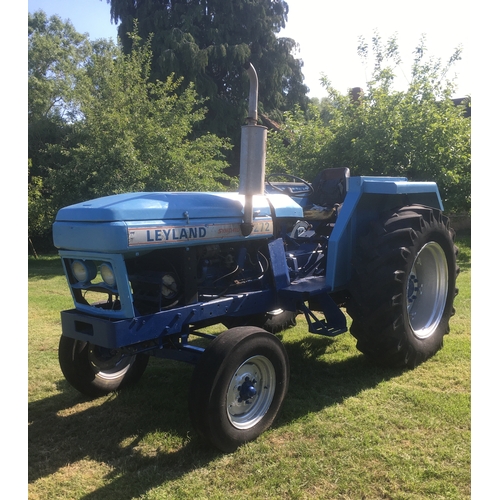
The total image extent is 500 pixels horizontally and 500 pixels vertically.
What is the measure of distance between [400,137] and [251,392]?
7.63m

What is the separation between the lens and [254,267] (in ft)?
12.0

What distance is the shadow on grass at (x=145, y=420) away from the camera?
106 inches

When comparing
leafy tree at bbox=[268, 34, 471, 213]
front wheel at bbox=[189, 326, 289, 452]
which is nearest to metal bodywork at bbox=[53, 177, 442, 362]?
front wheel at bbox=[189, 326, 289, 452]

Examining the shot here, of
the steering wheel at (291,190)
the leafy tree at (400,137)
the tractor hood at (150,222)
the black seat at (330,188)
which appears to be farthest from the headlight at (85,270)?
the leafy tree at (400,137)

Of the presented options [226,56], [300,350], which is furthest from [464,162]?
[226,56]

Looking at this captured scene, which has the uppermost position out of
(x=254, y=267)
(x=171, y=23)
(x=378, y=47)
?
(x=171, y=23)

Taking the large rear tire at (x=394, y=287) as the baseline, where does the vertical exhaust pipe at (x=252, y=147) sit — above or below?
above

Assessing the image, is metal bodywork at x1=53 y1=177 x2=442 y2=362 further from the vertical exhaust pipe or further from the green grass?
the green grass

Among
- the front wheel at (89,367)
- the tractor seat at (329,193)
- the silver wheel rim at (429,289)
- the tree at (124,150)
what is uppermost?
the tree at (124,150)

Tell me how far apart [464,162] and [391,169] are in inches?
58.9

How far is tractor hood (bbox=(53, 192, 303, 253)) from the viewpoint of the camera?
2730 millimetres

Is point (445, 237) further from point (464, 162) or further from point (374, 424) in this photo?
point (464, 162)

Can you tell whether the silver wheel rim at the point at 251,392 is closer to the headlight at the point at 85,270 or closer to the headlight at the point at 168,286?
the headlight at the point at 168,286

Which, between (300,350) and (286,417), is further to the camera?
(300,350)
